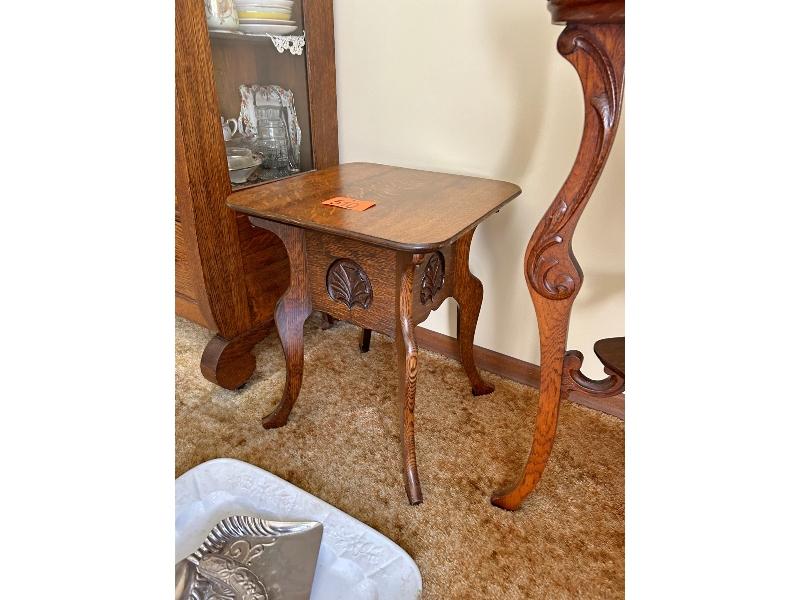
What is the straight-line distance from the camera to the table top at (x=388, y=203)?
77cm

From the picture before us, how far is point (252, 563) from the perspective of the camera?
0.72 m

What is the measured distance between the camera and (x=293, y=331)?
3.38 ft

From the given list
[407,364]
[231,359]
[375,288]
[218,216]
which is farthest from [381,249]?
[231,359]

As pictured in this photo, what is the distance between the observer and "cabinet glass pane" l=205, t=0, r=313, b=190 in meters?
1.10

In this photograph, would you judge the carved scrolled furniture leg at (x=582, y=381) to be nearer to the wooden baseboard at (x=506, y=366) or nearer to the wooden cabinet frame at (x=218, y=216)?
the wooden baseboard at (x=506, y=366)

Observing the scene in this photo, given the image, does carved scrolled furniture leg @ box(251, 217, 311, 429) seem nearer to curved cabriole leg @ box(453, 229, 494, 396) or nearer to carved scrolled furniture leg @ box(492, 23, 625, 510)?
curved cabriole leg @ box(453, 229, 494, 396)

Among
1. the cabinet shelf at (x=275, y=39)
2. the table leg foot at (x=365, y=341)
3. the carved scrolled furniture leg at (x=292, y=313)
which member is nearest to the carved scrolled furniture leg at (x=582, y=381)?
the carved scrolled furniture leg at (x=292, y=313)
